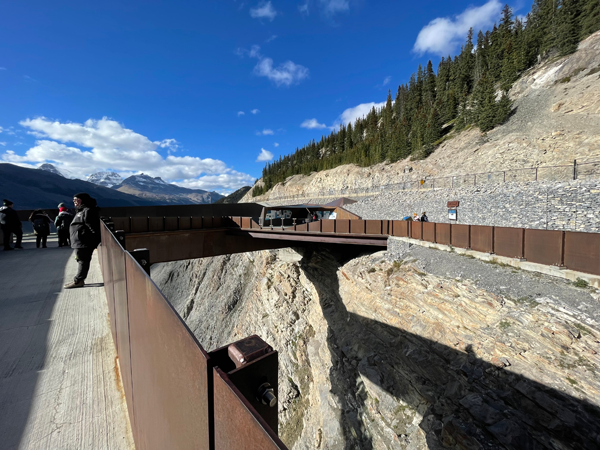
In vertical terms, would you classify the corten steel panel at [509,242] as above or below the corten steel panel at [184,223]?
below

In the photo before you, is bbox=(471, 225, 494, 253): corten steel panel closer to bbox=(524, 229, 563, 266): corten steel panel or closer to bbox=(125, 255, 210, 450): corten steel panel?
bbox=(524, 229, 563, 266): corten steel panel

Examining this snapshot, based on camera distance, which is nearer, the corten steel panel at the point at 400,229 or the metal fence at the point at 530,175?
the corten steel panel at the point at 400,229

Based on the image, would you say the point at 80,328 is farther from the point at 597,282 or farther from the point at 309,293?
the point at 309,293

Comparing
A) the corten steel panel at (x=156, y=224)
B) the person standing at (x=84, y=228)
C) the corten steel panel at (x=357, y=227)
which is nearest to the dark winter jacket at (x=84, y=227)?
the person standing at (x=84, y=228)

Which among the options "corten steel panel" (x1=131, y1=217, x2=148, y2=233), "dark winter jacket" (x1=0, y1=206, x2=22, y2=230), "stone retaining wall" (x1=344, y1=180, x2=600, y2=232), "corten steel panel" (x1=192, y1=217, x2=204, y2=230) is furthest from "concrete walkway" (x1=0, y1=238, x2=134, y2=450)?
"stone retaining wall" (x1=344, y1=180, x2=600, y2=232)

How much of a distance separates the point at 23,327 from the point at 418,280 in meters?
12.5

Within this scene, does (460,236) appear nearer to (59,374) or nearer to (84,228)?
(59,374)

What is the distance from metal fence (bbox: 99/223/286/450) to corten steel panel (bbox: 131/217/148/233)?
13215mm

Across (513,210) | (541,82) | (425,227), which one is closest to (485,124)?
(541,82)

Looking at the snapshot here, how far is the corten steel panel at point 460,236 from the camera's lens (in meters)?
11.3

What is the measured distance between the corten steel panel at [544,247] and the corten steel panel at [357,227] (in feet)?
24.3

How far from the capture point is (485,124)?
41.9 meters

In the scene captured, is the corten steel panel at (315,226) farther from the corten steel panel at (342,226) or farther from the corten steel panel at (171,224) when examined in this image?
the corten steel panel at (171,224)

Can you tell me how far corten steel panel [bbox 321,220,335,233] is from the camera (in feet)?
50.5
